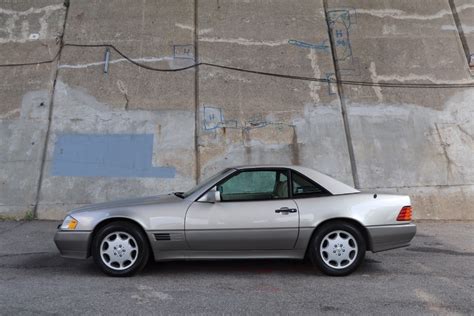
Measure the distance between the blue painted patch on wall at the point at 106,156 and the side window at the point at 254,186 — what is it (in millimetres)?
3952

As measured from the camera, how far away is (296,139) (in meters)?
9.30

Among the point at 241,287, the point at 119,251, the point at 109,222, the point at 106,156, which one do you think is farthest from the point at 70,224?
the point at 106,156

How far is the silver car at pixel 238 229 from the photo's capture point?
475 centimetres

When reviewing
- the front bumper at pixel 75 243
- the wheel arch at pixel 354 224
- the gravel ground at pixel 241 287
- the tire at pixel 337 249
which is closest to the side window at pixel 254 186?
the wheel arch at pixel 354 224

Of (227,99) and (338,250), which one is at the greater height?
(227,99)

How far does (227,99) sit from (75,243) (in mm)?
5629

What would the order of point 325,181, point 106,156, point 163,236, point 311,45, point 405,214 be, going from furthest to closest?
point 311,45 → point 106,156 → point 325,181 → point 405,214 → point 163,236

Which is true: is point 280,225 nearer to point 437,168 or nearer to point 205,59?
point 437,168

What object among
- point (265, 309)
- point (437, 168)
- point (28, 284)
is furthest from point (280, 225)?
point (437, 168)

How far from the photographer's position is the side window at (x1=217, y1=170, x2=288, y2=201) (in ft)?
16.4

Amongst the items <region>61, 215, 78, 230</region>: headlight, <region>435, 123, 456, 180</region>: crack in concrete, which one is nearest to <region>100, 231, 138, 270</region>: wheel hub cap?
<region>61, 215, 78, 230</region>: headlight

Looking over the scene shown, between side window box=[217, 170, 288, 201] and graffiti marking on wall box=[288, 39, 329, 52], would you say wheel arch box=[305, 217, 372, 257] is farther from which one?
graffiti marking on wall box=[288, 39, 329, 52]

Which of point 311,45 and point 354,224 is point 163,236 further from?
point 311,45

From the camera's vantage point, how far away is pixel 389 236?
488 cm
